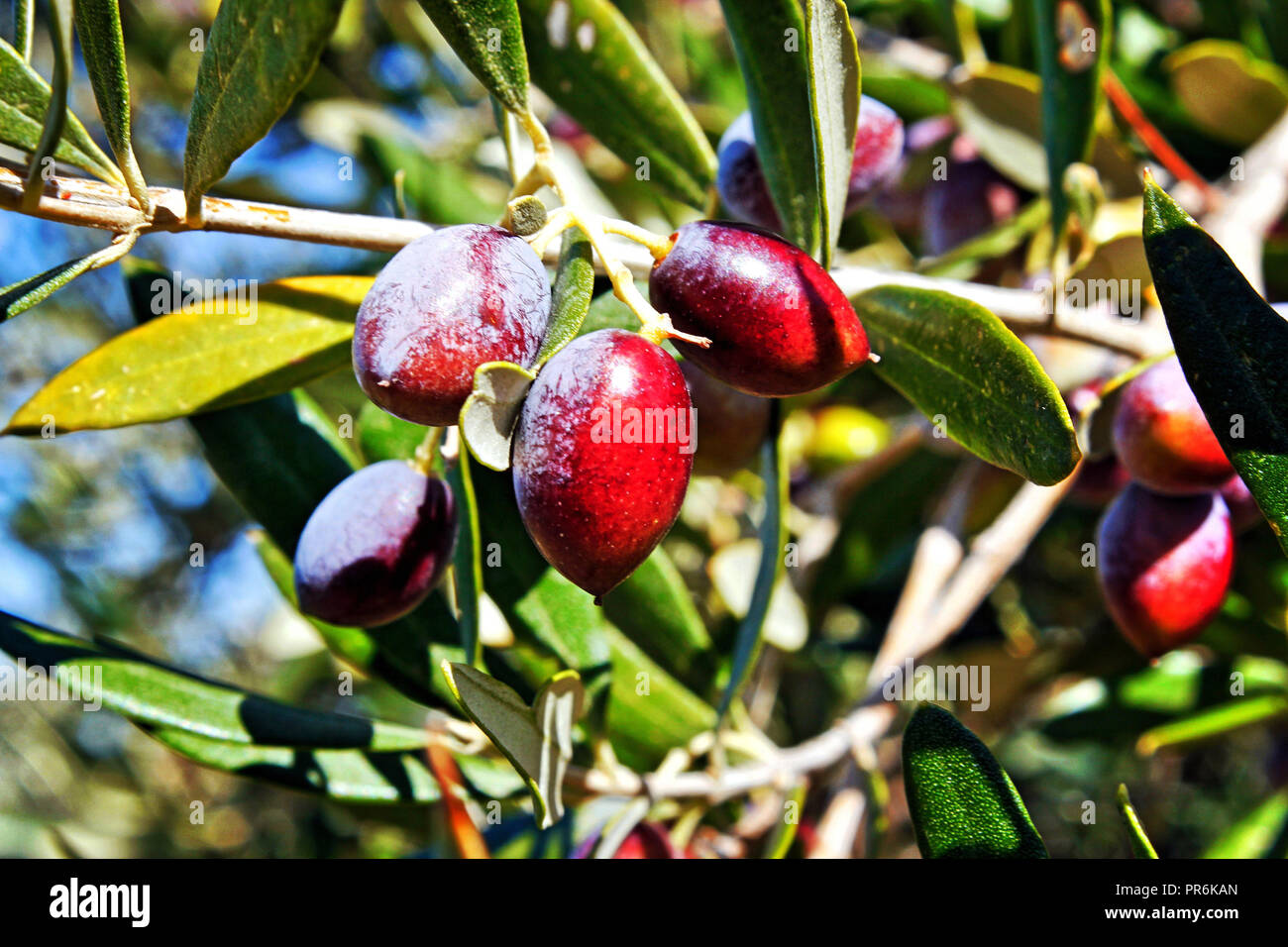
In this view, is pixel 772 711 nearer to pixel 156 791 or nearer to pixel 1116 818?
pixel 1116 818

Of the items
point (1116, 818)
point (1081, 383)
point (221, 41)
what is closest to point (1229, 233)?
point (1081, 383)

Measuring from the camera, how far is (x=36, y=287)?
0.67 m

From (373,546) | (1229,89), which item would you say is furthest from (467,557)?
(1229,89)

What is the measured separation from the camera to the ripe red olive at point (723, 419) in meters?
1.00

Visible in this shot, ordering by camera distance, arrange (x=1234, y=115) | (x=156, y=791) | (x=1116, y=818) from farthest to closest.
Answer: (x=156, y=791), (x=1116, y=818), (x=1234, y=115)

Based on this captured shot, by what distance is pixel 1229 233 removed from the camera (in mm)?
1254

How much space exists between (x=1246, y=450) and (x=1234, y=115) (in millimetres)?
1038

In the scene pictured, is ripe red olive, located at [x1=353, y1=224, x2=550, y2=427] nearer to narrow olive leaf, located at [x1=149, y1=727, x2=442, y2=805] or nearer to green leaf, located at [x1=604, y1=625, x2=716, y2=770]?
narrow olive leaf, located at [x1=149, y1=727, x2=442, y2=805]

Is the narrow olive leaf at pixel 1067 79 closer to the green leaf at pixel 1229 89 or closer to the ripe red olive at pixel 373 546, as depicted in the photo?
the green leaf at pixel 1229 89

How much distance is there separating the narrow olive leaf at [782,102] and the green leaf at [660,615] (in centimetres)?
44

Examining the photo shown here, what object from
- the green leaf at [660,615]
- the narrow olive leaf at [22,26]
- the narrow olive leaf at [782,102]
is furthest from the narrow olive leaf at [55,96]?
the green leaf at [660,615]

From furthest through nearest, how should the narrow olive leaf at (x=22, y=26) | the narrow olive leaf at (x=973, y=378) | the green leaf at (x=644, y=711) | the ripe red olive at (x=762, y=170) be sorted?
the green leaf at (x=644, y=711) → the ripe red olive at (x=762, y=170) → the narrow olive leaf at (x=22, y=26) → the narrow olive leaf at (x=973, y=378)

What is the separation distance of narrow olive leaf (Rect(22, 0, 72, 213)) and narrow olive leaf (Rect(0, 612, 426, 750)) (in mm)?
419
